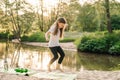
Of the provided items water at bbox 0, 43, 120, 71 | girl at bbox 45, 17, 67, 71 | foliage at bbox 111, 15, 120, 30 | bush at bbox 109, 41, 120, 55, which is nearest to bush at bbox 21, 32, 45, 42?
foliage at bbox 111, 15, 120, 30

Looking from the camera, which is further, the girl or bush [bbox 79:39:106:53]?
bush [bbox 79:39:106:53]

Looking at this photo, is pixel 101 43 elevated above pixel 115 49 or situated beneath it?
elevated above

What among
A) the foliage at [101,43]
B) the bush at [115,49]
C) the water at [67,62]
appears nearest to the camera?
the water at [67,62]

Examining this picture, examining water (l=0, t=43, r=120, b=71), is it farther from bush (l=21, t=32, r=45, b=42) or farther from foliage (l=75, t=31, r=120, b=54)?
bush (l=21, t=32, r=45, b=42)

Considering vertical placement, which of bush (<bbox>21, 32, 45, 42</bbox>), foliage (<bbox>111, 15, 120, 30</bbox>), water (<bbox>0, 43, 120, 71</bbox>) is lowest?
bush (<bbox>21, 32, 45, 42</bbox>)

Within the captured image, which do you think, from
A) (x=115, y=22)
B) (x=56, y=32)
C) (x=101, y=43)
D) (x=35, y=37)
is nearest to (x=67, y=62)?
(x=101, y=43)

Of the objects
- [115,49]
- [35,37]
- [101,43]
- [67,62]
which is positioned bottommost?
[35,37]

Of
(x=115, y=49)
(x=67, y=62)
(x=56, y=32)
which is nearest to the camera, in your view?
(x=56, y=32)

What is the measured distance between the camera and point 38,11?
166 feet

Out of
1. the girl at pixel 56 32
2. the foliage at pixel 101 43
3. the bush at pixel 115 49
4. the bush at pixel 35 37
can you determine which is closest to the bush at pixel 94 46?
the foliage at pixel 101 43

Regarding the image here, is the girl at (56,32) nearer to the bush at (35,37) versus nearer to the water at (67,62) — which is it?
the water at (67,62)

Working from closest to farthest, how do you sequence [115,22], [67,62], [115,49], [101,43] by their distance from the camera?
[67,62], [115,49], [101,43], [115,22]

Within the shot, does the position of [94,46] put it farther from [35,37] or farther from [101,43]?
[35,37]

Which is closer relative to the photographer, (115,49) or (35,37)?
(115,49)
